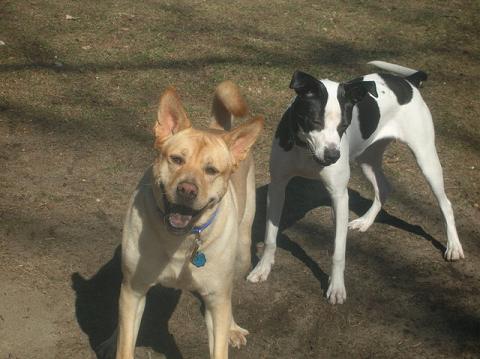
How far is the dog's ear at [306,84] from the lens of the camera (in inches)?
184

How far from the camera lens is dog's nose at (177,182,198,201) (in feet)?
11.6

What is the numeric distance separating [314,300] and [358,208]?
4.95ft

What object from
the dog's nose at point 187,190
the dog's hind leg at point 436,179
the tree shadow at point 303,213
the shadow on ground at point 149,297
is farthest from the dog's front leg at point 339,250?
the dog's nose at point 187,190

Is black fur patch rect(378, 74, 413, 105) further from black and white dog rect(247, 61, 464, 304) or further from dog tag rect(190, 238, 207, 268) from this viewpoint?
dog tag rect(190, 238, 207, 268)

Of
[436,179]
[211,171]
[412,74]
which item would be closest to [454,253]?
[436,179]

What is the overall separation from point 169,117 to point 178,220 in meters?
0.57

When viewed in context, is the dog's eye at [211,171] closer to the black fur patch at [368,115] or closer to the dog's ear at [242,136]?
the dog's ear at [242,136]

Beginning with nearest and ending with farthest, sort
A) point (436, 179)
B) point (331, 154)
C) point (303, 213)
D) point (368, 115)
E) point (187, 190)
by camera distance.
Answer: point (187, 190), point (331, 154), point (368, 115), point (436, 179), point (303, 213)

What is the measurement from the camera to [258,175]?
6641 mm

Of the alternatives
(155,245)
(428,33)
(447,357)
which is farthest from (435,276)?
(428,33)

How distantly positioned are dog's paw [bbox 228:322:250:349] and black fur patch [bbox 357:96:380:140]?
162 cm

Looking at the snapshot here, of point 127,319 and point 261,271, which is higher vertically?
point 127,319

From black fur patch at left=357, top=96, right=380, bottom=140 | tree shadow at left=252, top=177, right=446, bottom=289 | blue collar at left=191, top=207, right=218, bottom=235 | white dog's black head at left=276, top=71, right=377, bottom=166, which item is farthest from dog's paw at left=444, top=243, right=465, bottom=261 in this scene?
blue collar at left=191, top=207, right=218, bottom=235

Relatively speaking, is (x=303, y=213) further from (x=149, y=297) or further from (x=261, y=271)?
(x=149, y=297)
